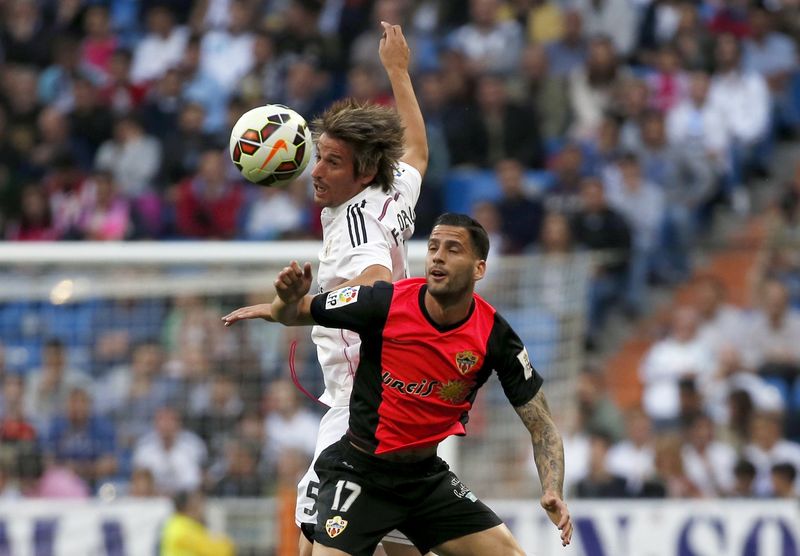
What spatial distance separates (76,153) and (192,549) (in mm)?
5782

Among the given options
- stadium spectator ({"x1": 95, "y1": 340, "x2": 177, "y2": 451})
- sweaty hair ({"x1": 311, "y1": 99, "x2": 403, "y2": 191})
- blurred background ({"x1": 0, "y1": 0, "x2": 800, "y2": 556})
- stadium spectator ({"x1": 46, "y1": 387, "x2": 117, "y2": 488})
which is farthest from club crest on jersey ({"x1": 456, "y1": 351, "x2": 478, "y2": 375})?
stadium spectator ({"x1": 46, "y1": 387, "x2": 117, "y2": 488})

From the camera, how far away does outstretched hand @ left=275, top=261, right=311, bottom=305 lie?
219 inches

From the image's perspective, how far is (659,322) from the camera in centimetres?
1284

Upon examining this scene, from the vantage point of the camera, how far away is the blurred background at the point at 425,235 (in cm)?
1067

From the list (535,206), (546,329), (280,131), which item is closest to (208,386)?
(546,329)

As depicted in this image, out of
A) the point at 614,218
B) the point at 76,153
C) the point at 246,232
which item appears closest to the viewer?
the point at 614,218

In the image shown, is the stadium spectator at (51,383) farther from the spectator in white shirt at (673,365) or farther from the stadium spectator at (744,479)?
the stadium spectator at (744,479)

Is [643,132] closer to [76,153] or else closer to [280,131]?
[76,153]

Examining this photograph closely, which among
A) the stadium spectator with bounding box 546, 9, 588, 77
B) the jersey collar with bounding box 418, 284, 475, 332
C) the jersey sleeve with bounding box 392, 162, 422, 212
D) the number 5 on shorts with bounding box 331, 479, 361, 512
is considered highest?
the stadium spectator with bounding box 546, 9, 588, 77

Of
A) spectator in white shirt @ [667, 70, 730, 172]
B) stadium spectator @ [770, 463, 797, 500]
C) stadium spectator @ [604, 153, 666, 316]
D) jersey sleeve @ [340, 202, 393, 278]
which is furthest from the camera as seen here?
spectator in white shirt @ [667, 70, 730, 172]

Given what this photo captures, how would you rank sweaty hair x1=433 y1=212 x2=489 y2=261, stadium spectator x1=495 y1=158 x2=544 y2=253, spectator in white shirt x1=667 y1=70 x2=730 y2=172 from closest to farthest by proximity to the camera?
sweaty hair x1=433 y1=212 x2=489 y2=261, stadium spectator x1=495 y1=158 x2=544 y2=253, spectator in white shirt x1=667 y1=70 x2=730 y2=172

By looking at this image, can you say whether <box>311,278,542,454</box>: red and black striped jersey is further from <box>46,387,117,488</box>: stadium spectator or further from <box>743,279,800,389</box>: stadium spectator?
<box>743,279,800,389</box>: stadium spectator

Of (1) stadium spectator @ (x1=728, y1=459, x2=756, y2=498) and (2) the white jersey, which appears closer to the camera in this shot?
(2) the white jersey

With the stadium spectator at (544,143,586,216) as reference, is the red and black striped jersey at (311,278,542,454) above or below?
below
